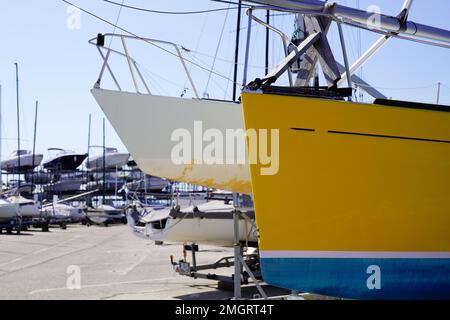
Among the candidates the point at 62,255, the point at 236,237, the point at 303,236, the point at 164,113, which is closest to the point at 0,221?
the point at 62,255

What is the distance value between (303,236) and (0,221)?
23.6 meters

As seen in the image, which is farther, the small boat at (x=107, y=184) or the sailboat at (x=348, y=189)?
the small boat at (x=107, y=184)

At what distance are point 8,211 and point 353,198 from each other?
24150 millimetres

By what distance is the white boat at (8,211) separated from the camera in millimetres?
26234

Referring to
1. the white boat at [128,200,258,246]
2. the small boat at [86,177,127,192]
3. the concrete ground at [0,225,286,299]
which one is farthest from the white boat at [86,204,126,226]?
the white boat at [128,200,258,246]

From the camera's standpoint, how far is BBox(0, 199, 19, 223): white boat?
26234mm

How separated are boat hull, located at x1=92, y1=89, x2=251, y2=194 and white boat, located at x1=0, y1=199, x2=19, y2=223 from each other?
20176 millimetres

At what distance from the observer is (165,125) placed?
27.4 ft

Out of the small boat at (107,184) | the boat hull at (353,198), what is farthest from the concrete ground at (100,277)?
the small boat at (107,184)

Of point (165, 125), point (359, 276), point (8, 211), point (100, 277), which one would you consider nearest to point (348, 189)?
point (359, 276)

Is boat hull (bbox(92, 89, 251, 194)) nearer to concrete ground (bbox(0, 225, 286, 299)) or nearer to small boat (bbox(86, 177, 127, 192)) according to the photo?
concrete ground (bbox(0, 225, 286, 299))

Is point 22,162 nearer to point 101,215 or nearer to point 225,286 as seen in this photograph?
point 101,215

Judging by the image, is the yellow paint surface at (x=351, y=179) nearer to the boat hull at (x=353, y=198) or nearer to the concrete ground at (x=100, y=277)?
the boat hull at (x=353, y=198)
